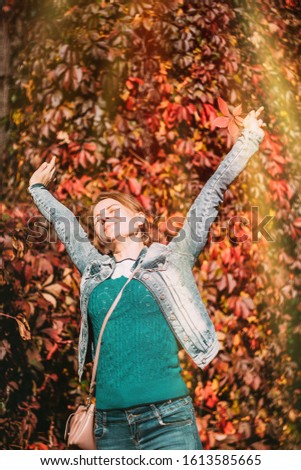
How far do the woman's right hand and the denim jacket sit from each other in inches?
7.1

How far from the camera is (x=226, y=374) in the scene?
3.21 meters

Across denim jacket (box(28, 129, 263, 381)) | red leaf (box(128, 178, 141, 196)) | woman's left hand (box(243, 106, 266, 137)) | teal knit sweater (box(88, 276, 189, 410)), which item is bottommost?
teal knit sweater (box(88, 276, 189, 410))

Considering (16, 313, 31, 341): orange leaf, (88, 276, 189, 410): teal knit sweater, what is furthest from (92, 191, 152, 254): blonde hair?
(16, 313, 31, 341): orange leaf

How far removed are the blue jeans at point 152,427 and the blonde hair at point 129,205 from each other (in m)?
0.76

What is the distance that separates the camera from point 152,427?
2.78m

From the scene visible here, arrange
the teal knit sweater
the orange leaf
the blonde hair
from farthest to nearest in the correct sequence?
the orange leaf
the blonde hair
the teal knit sweater

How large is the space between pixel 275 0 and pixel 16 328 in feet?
7.30

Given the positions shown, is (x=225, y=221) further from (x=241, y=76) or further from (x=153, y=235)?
(x=241, y=76)

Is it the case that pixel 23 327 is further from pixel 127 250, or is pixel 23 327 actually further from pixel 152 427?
pixel 152 427

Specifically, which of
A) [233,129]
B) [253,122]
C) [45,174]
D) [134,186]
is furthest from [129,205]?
[253,122]

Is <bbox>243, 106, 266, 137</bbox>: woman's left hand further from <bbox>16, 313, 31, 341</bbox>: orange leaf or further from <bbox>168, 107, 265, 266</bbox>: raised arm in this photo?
<bbox>16, 313, 31, 341</bbox>: orange leaf

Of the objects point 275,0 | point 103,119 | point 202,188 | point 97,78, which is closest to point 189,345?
point 202,188

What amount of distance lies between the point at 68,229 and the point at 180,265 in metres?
0.59

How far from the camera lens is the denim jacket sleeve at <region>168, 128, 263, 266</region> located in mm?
3070
